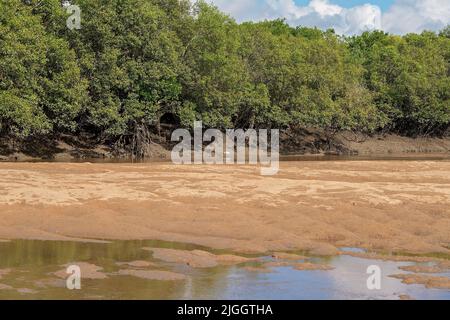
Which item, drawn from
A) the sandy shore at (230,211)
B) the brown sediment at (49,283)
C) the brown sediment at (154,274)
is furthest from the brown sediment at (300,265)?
the brown sediment at (49,283)

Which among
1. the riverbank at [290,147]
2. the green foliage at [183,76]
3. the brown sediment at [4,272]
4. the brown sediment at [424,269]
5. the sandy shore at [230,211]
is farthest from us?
the riverbank at [290,147]

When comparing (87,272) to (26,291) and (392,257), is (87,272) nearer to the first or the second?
(26,291)

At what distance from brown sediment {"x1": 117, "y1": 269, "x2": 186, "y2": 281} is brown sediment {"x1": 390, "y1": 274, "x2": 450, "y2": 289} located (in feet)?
12.3

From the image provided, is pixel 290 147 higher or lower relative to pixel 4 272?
higher

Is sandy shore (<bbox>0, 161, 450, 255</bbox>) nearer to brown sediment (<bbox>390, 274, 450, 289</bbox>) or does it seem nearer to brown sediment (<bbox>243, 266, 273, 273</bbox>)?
brown sediment (<bbox>243, 266, 273, 273</bbox>)

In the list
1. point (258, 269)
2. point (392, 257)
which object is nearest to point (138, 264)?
point (258, 269)

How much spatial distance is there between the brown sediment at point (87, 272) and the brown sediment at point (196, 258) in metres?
1.48

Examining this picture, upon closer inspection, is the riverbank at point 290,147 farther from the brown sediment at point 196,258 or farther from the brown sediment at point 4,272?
the brown sediment at point 4,272

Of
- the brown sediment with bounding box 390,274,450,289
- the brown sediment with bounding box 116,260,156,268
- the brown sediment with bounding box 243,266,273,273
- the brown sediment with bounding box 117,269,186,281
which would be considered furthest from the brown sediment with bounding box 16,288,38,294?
the brown sediment with bounding box 390,274,450,289

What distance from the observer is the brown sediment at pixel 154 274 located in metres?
10.7

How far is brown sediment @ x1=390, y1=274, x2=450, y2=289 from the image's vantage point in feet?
35.1

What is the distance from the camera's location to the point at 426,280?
11.0 m

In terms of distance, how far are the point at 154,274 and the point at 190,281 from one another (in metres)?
0.71
